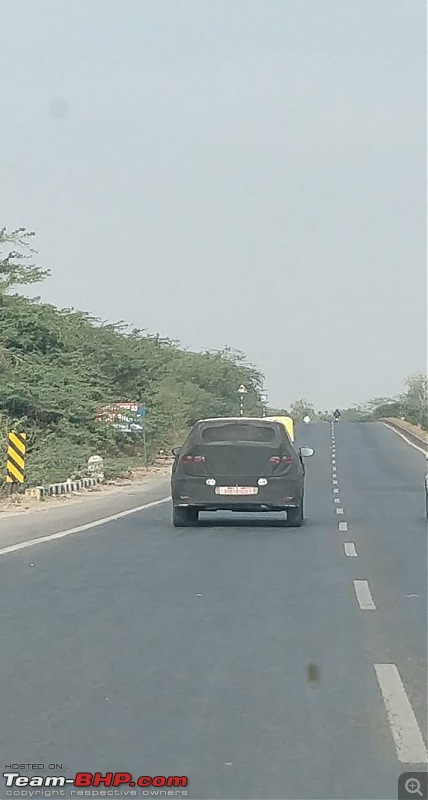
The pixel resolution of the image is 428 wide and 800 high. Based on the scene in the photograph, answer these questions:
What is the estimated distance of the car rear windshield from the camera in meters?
22.8

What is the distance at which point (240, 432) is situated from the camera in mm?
22984

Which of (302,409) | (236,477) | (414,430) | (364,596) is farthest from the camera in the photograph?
(302,409)

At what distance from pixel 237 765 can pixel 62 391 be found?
103 feet

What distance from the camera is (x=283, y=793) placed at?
6539 millimetres

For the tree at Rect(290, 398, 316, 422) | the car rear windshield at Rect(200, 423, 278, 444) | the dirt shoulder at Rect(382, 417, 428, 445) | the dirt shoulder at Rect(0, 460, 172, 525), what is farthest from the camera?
the tree at Rect(290, 398, 316, 422)

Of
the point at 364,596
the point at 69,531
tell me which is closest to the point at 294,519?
the point at 69,531

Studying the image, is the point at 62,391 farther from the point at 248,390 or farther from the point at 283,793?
the point at 248,390

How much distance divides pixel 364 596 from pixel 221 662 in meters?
4.07

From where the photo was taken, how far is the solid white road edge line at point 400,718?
7.32 m

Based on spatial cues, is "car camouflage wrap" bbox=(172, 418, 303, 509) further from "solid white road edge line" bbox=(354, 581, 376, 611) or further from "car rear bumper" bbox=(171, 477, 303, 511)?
"solid white road edge line" bbox=(354, 581, 376, 611)

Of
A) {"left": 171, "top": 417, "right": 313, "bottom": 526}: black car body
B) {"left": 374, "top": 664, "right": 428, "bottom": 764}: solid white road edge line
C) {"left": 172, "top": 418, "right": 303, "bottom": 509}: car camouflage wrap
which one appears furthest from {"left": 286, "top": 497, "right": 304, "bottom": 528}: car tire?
{"left": 374, "top": 664, "right": 428, "bottom": 764}: solid white road edge line

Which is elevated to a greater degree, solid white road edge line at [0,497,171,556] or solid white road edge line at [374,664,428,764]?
solid white road edge line at [0,497,171,556]

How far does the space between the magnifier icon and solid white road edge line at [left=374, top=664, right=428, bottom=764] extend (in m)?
0.46

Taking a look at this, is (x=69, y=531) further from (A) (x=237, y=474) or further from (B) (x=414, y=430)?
(B) (x=414, y=430)
